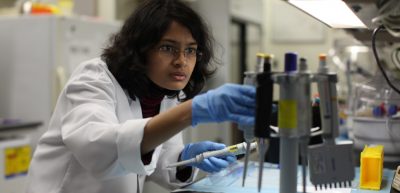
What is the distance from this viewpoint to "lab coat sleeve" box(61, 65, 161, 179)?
3.18ft

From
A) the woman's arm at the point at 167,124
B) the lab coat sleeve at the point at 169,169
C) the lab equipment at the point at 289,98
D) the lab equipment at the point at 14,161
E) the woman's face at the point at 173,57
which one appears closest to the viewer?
the lab equipment at the point at 289,98

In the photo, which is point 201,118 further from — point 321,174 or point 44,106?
point 44,106

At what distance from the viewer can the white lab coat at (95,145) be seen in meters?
0.99

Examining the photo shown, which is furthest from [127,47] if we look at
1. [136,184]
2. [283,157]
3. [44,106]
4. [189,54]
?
[44,106]

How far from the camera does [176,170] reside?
1451 millimetres

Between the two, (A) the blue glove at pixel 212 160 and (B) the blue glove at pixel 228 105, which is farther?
(A) the blue glove at pixel 212 160

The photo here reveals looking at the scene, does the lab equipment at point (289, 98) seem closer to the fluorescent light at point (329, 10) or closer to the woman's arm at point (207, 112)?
the woman's arm at point (207, 112)

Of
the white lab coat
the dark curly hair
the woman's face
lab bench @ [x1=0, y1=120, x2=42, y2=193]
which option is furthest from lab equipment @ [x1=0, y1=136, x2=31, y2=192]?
the woman's face

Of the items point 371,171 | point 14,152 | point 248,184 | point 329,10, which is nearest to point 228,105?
point 329,10

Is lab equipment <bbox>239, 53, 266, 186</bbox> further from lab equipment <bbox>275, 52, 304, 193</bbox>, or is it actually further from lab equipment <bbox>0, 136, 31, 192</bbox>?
lab equipment <bbox>0, 136, 31, 192</bbox>

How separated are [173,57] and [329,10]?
42 cm

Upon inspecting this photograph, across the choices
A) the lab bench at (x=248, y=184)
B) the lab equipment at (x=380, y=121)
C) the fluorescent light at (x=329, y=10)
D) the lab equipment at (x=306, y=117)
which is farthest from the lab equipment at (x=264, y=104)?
the lab equipment at (x=380, y=121)

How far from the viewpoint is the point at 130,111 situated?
1311 mm

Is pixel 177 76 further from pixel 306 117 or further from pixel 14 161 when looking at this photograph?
pixel 14 161
